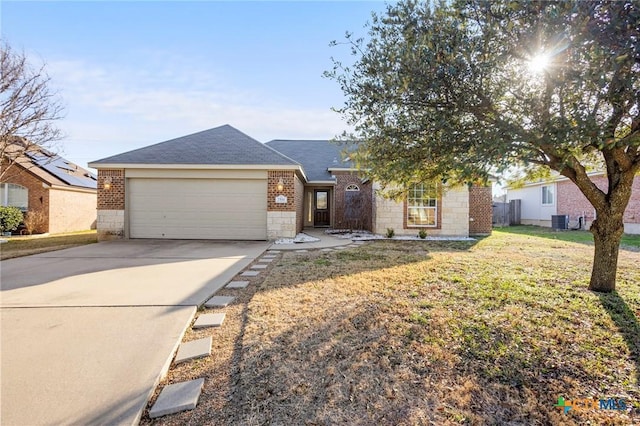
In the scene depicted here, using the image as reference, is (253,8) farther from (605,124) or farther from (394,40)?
(605,124)

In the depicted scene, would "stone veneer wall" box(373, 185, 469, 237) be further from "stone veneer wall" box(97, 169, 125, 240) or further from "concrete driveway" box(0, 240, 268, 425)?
"stone veneer wall" box(97, 169, 125, 240)

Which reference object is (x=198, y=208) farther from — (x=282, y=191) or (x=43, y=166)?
(x=43, y=166)

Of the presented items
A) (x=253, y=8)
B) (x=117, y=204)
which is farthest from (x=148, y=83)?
(x=253, y=8)

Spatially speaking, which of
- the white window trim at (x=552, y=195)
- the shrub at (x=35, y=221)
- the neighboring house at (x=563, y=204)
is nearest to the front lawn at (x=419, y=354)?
the neighboring house at (x=563, y=204)

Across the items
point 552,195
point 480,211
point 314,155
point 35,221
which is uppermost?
point 314,155

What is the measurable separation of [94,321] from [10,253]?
756 centimetres

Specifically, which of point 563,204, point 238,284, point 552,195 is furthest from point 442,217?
point 552,195

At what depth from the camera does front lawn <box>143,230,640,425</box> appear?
2.05 metres

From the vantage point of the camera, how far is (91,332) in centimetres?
314

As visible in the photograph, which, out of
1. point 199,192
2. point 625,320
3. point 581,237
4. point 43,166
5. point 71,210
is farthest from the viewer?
point 71,210

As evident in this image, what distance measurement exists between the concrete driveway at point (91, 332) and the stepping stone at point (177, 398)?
0.35 ft

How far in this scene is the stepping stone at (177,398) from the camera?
2023 mm

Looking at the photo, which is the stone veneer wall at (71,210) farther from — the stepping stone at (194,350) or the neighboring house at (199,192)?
the stepping stone at (194,350)

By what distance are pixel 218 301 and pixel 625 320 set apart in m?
5.01
